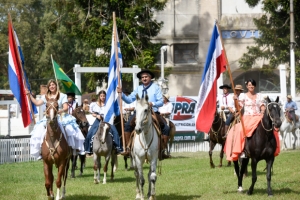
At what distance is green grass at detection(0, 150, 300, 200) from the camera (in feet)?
50.4

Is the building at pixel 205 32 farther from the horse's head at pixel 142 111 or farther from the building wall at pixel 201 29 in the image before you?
the horse's head at pixel 142 111

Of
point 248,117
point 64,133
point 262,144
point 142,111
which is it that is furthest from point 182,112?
point 142,111

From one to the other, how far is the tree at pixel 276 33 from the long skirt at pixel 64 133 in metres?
30.3

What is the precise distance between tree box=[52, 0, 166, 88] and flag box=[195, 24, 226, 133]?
2222 centimetres

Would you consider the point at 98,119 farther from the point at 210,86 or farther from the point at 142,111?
the point at 142,111

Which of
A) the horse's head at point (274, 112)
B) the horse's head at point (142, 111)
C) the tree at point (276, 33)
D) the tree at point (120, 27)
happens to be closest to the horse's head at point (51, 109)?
the horse's head at point (142, 111)

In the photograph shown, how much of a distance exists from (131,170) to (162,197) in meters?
7.56

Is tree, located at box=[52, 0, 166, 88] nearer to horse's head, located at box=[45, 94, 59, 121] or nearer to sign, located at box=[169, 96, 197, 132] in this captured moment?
sign, located at box=[169, 96, 197, 132]

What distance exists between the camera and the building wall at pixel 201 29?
5544 centimetres

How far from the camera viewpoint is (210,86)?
15656 mm

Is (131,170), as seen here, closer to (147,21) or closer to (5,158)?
(5,158)

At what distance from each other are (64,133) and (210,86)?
3.41 metres

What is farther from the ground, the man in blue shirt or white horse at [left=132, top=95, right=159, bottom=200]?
the man in blue shirt

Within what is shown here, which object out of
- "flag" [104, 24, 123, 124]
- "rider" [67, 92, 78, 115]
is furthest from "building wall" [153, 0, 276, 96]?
"flag" [104, 24, 123, 124]
